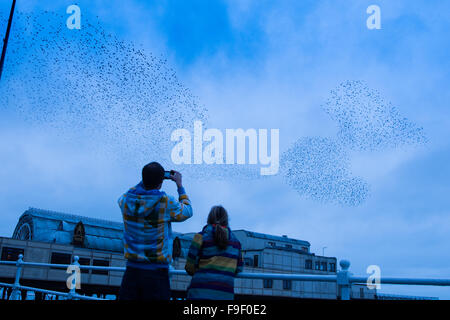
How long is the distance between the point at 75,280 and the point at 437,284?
4.98m

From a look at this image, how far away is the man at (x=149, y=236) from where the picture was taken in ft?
11.1

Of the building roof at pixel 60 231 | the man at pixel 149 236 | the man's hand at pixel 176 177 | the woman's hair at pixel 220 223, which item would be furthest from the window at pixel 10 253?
the woman's hair at pixel 220 223

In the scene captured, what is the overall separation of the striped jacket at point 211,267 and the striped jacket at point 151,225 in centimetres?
25

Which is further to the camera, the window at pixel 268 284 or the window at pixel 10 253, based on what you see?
the window at pixel 268 284

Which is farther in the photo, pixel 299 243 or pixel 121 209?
pixel 299 243

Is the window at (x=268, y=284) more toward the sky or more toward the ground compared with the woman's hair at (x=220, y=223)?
more toward the ground

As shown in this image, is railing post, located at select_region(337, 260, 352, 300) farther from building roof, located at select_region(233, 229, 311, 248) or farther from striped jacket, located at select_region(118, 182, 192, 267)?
building roof, located at select_region(233, 229, 311, 248)

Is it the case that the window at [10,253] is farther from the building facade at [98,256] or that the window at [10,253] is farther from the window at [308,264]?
the window at [308,264]

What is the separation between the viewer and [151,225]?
3.43 meters

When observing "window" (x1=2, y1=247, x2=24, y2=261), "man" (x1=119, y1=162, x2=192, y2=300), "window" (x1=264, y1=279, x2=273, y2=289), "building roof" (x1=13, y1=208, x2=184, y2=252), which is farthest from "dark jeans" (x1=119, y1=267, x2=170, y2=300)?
"window" (x1=264, y1=279, x2=273, y2=289)

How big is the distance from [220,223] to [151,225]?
0.56 metres

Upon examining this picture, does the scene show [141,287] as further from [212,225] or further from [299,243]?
[299,243]
